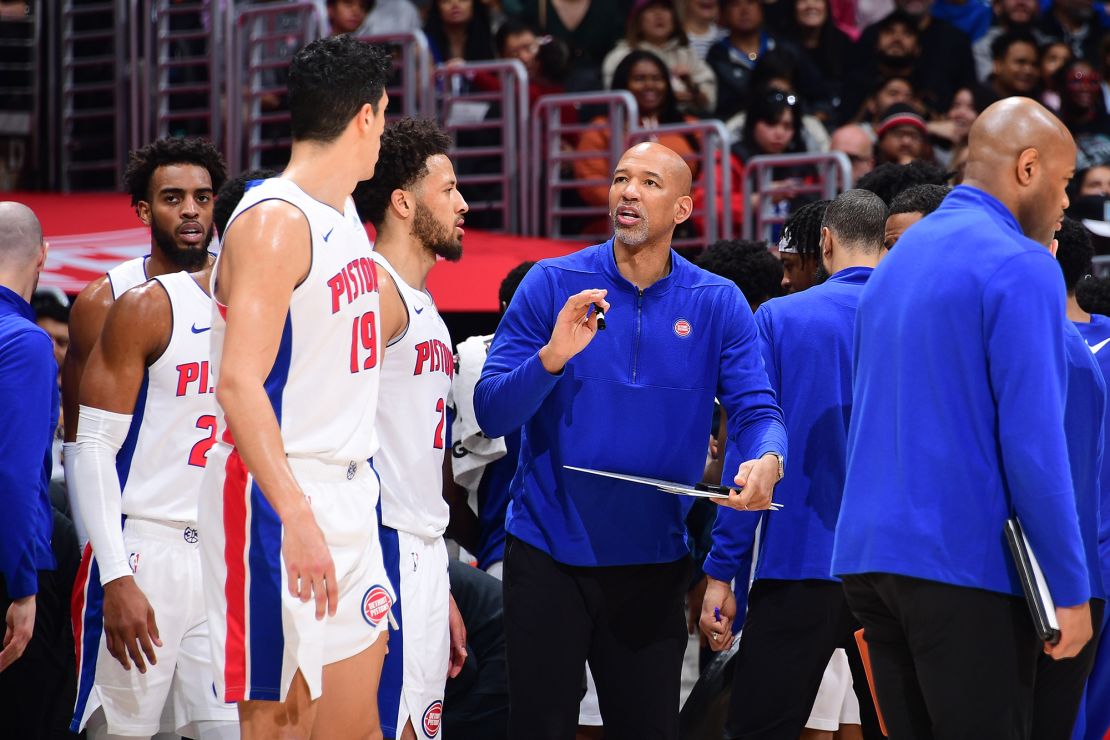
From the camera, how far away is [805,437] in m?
4.48

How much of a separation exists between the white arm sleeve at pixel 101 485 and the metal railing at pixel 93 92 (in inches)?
308

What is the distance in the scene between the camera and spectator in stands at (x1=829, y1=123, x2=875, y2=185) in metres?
10.4

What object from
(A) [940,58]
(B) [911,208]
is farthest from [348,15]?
(B) [911,208]

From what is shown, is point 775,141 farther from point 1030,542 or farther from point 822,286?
point 1030,542

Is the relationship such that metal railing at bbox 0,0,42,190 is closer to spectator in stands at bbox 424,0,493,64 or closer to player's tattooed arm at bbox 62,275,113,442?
spectator in stands at bbox 424,0,493,64

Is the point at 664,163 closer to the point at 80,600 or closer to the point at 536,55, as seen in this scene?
the point at 80,600

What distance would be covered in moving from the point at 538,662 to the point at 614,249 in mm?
1300

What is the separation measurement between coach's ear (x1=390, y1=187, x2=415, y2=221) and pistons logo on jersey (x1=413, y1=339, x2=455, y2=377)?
1.53ft

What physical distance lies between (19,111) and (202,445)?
8.86m

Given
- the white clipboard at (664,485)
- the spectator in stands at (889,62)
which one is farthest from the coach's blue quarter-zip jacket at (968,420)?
the spectator in stands at (889,62)

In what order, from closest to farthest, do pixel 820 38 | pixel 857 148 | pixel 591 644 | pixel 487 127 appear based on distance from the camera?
pixel 591 644, pixel 857 148, pixel 487 127, pixel 820 38

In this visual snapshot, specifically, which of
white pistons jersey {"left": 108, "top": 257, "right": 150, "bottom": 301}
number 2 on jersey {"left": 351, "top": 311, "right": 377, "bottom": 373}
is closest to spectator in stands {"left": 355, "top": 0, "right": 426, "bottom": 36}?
white pistons jersey {"left": 108, "top": 257, "right": 150, "bottom": 301}

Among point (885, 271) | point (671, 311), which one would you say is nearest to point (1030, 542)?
point (885, 271)

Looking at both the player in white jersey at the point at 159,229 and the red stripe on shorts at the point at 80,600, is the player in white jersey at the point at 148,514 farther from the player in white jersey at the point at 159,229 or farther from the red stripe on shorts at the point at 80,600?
the player in white jersey at the point at 159,229
